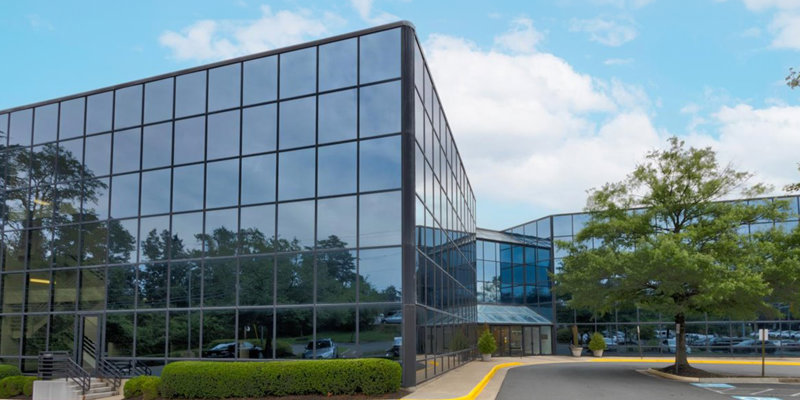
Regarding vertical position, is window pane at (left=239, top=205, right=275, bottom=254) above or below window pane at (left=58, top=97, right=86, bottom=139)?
below

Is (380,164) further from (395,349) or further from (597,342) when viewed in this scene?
(597,342)

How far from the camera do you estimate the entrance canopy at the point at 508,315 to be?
4525 cm

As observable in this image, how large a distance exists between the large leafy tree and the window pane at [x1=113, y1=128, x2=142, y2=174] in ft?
59.8

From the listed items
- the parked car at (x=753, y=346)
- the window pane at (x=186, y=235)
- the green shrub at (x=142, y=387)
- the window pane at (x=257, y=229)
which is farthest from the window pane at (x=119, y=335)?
the parked car at (x=753, y=346)

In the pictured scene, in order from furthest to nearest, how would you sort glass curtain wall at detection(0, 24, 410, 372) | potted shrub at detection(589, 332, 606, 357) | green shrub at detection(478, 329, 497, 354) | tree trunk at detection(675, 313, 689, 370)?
1. potted shrub at detection(589, 332, 606, 357)
2. green shrub at detection(478, 329, 497, 354)
3. tree trunk at detection(675, 313, 689, 370)
4. glass curtain wall at detection(0, 24, 410, 372)

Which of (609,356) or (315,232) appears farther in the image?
(609,356)

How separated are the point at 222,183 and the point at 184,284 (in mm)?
3709

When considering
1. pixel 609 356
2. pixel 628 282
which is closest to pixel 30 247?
pixel 628 282

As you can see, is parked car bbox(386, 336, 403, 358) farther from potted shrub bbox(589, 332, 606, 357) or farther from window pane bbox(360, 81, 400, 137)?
potted shrub bbox(589, 332, 606, 357)

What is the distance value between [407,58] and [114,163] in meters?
12.1

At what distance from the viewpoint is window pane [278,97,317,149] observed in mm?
21281

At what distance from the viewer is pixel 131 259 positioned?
77.6 feet

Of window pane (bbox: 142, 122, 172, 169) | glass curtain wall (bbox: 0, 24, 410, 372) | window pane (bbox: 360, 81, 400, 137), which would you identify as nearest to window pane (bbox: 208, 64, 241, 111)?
glass curtain wall (bbox: 0, 24, 410, 372)

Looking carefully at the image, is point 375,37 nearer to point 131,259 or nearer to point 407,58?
point 407,58
